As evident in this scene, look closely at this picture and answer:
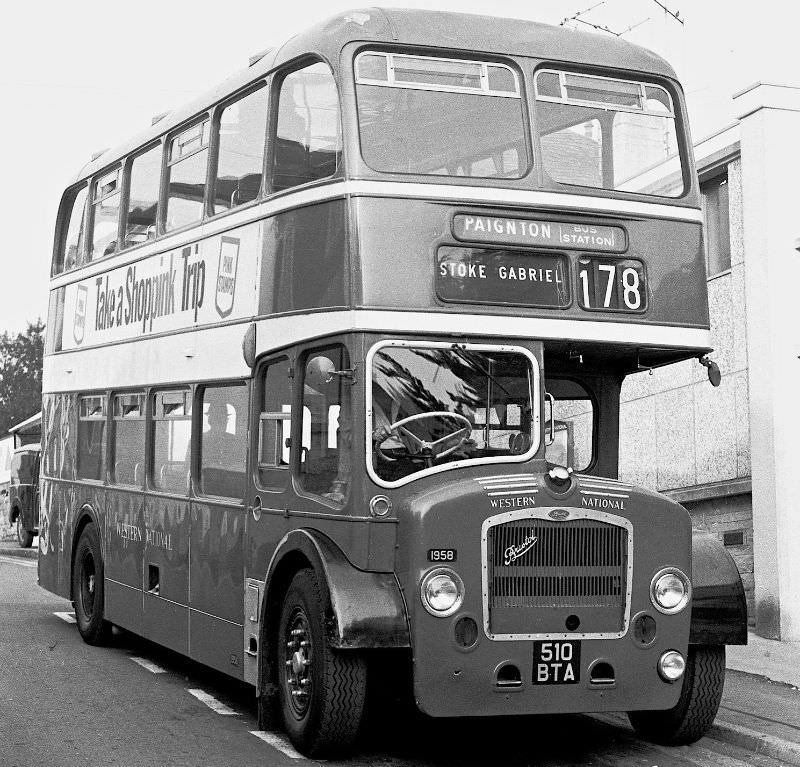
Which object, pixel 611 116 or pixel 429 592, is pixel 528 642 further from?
pixel 611 116

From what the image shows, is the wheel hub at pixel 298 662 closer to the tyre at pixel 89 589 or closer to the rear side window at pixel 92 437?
the tyre at pixel 89 589

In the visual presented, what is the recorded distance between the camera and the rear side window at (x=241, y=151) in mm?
9312

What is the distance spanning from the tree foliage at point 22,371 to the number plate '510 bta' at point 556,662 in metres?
104

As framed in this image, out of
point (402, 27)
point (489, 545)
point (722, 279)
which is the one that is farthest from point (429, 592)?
point (722, 279)

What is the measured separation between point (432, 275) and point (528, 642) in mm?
2075

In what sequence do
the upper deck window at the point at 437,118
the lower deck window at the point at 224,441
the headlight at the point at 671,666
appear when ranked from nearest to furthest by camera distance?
the headlight at the point at 671,666 → the upper deck window at the point at 437,118 → the lower deck window at the point at 224,441

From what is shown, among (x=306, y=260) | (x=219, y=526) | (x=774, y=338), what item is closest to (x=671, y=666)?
(x=306, y=260)

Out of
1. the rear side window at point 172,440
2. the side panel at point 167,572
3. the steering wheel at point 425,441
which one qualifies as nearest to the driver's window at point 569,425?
the steering wheel at point 425,441

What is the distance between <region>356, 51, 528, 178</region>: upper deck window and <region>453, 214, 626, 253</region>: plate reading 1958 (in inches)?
11.3

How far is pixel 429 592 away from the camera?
7352mm

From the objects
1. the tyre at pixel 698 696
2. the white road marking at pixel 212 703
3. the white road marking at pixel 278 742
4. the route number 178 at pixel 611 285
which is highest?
the route number 178 at pixel 611 285

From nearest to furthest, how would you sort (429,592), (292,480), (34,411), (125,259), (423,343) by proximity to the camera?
1. (429,592)
2. (423,343)
3. (292,480)
4. (125,259)
5. (34,411)

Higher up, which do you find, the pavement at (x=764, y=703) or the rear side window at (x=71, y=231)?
the rear side window at (x=71, y=231)

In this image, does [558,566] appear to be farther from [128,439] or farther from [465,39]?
[128,439]
